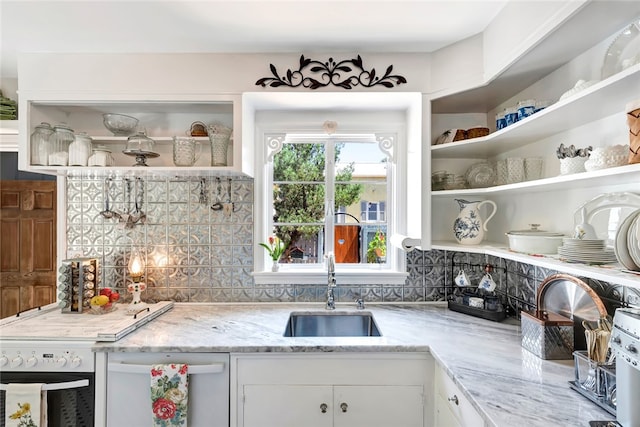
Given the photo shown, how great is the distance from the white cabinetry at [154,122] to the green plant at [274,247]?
1.56 ft

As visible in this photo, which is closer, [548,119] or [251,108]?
[548,119]

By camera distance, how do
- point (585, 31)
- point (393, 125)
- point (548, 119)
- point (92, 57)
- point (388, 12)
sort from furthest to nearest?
1. point (393, 125)
2. point (92, 57)
3. point (388, 12)
4. point (548, 119)
5. point (585, 31)

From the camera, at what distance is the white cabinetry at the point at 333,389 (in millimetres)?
1491

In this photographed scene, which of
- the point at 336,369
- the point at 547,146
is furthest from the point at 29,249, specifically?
the point at 547,146

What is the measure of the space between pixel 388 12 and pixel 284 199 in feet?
4.23

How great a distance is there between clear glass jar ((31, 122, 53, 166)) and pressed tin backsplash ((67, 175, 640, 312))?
317mm

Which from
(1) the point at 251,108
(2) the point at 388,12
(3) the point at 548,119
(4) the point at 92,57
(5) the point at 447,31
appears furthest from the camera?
(1) the point at 251,108

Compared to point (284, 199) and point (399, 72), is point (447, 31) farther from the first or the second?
point (284, 199)

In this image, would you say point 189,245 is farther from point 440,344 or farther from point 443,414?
point 443,414

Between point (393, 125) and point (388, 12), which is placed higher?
point (388, 12)

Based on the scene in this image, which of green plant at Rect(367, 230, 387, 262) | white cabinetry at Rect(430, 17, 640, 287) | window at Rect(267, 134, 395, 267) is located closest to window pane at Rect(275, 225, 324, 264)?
window at Rect(267, 134, 395, 267)

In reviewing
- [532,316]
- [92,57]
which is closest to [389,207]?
[532,316]

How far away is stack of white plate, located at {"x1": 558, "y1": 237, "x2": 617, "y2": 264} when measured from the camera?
1.08 metres

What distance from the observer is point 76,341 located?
154 centimetres
